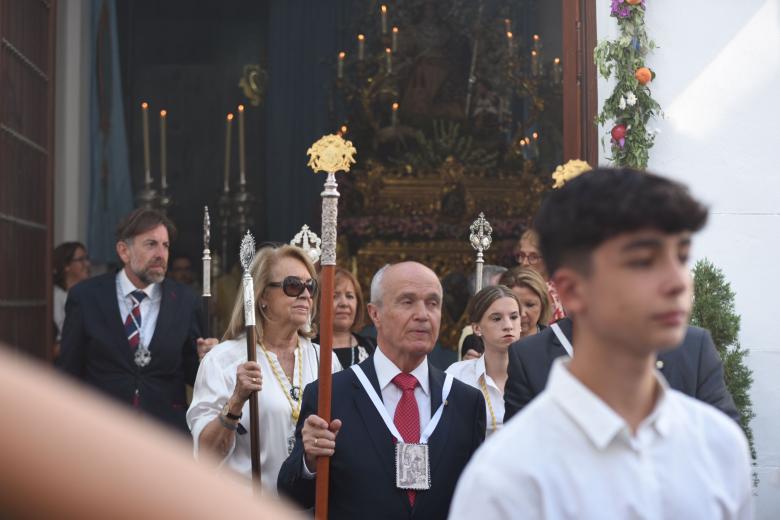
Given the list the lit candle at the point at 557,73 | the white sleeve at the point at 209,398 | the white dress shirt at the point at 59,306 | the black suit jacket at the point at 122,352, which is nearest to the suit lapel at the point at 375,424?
the white sleeve at the point at 209,398

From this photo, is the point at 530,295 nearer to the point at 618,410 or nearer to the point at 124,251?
the point at 124,251

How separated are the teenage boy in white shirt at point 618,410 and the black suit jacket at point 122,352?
16.1 feet

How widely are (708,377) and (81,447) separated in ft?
12.3

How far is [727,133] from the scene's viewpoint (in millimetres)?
8164

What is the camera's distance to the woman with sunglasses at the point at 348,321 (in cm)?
634

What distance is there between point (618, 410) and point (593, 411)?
7 cm

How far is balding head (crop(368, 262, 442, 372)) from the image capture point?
4348 millimetres

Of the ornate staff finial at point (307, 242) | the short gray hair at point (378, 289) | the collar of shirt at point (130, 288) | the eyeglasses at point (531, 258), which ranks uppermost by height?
the ornate staff finial at point (307, 242)

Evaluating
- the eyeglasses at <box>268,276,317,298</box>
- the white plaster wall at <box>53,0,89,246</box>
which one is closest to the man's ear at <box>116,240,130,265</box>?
the eyeglasses at <box>268,276,317,298</box>

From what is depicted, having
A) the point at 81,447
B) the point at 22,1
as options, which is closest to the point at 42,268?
the point at 22,1

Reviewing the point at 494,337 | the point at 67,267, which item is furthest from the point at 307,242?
the point at 67,267

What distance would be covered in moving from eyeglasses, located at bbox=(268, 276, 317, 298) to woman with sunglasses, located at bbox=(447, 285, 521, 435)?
88cm

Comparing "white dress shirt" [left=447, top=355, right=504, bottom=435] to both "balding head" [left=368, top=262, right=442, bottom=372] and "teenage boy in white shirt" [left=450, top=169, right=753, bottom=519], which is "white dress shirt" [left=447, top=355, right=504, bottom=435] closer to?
"balding head" [left=368, top=262, right=442, bottom=372]

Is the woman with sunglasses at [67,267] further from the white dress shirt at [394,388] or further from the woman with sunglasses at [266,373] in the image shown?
the white dress shirt at [394,388]
